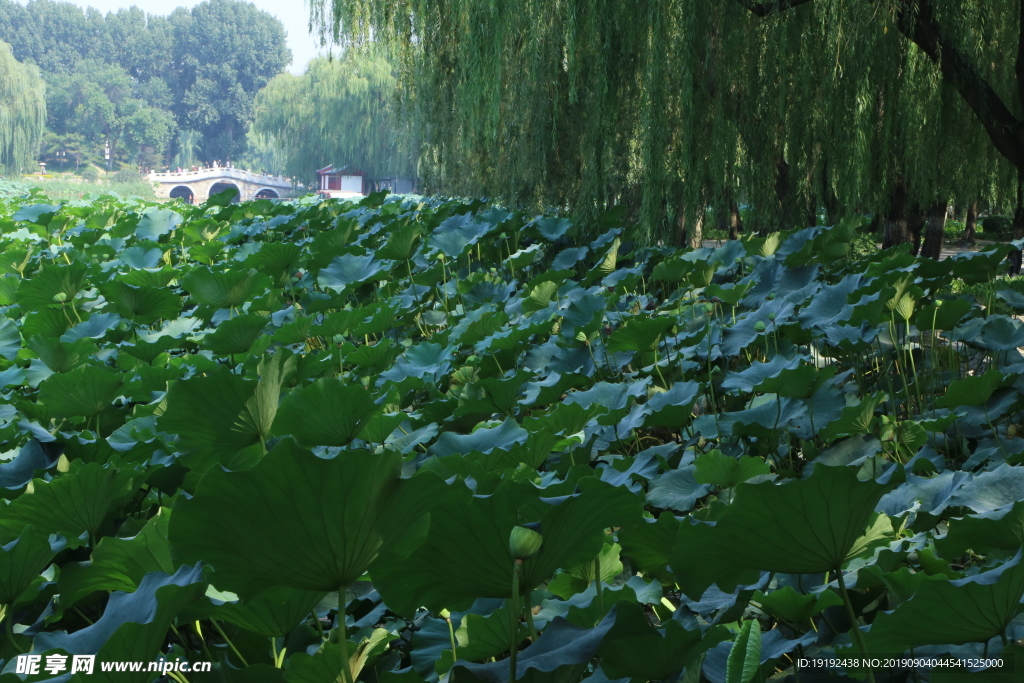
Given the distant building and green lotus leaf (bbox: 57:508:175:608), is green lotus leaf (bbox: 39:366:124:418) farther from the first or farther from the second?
the distant building

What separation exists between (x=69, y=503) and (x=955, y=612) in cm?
110

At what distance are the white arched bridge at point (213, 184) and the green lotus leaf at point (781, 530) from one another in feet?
138

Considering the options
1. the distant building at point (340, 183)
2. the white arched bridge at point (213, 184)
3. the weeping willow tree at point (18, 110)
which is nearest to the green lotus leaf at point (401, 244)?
the weeping willow tree at point (18, 110)

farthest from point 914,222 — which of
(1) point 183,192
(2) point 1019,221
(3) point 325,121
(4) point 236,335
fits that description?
(1) point 183,192

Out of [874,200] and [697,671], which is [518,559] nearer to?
[697,671]

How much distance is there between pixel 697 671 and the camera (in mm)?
832

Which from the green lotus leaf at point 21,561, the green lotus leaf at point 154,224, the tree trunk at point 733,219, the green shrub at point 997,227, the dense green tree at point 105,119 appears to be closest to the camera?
the green lotus leaf at point 21,561

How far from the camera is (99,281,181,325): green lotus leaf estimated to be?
2.84 m

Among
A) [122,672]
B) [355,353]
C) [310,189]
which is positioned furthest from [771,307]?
[310,189]

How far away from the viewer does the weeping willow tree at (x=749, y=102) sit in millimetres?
3238

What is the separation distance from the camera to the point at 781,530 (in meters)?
0.72

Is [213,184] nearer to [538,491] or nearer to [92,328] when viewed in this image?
[92,328]

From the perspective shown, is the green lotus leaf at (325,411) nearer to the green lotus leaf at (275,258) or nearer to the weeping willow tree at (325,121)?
the green lotus leaf at (275,258)

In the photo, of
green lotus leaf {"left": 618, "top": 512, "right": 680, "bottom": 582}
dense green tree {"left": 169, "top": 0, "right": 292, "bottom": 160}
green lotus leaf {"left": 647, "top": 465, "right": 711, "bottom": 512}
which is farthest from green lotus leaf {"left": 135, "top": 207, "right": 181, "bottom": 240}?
dense green tree {"left": 169, "top": 0, "right": 292, "bottom": 160}
